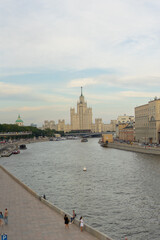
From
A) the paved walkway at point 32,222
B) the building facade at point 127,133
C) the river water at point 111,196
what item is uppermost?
the building facade at point 127,133

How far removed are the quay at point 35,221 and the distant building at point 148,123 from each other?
219ft

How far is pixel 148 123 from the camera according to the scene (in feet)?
318

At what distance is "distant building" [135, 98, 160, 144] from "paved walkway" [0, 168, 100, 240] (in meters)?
67.5

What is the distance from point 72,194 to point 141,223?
11146 millimetres

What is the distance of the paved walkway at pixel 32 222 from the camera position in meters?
17.2

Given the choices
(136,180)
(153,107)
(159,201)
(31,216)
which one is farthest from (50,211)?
(153,107)

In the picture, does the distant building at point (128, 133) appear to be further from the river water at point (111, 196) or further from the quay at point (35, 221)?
the quay at point (35, 221)

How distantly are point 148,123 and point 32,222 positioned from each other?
8152cm

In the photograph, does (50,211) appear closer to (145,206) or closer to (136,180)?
(145,206)

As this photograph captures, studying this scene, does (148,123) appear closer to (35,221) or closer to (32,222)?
(35,221)

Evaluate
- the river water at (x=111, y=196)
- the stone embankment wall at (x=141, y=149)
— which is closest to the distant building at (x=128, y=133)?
the stone embankment wall at (x=141, y=149)

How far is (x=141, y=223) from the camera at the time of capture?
22750 millimetres

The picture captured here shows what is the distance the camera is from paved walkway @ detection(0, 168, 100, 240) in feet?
56.3

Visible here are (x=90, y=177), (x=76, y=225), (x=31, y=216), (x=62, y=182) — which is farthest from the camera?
(x=90, y=177)
